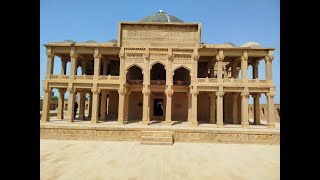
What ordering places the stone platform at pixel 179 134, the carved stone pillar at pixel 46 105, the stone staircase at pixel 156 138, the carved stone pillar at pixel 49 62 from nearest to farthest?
the stone staircase at pixel 156 138 < the stone platform at pixel 179 134 < the carved stone pillar at pixel 46 105 < the carved stone pillar at pixel 49 62

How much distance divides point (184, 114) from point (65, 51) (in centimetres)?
1516

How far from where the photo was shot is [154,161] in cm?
1081

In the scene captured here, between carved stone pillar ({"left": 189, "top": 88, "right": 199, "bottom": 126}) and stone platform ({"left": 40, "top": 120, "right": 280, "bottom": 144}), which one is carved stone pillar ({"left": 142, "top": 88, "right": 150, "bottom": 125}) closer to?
stone platform ({"left": 40, "top": 120, "right": 280, "bottom": 144})

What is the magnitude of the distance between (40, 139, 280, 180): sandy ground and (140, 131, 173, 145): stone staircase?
0.80m

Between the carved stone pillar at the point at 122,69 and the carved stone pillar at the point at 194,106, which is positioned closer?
the carved stone pillar at the point at 194,106

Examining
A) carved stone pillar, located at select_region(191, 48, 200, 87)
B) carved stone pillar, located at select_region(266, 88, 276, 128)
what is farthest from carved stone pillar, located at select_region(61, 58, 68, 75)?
carved stone pillar, located at select_region(266, 88, 276, 128)

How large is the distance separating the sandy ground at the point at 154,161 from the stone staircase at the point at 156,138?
0.80m

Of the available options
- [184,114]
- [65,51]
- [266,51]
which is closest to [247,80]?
[266,51]

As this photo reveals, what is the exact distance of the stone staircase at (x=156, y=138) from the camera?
1545 cm

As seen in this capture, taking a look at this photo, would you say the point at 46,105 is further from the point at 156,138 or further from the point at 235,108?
the point at 235,108

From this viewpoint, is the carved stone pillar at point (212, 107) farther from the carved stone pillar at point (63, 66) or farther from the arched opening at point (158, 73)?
the carved stone pillar at point (63, 66)

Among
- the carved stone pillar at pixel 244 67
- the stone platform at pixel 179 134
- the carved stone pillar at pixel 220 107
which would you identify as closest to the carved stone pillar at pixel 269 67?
the carved stone pillar at pixel 244 67

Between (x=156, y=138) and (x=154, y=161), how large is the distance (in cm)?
496
